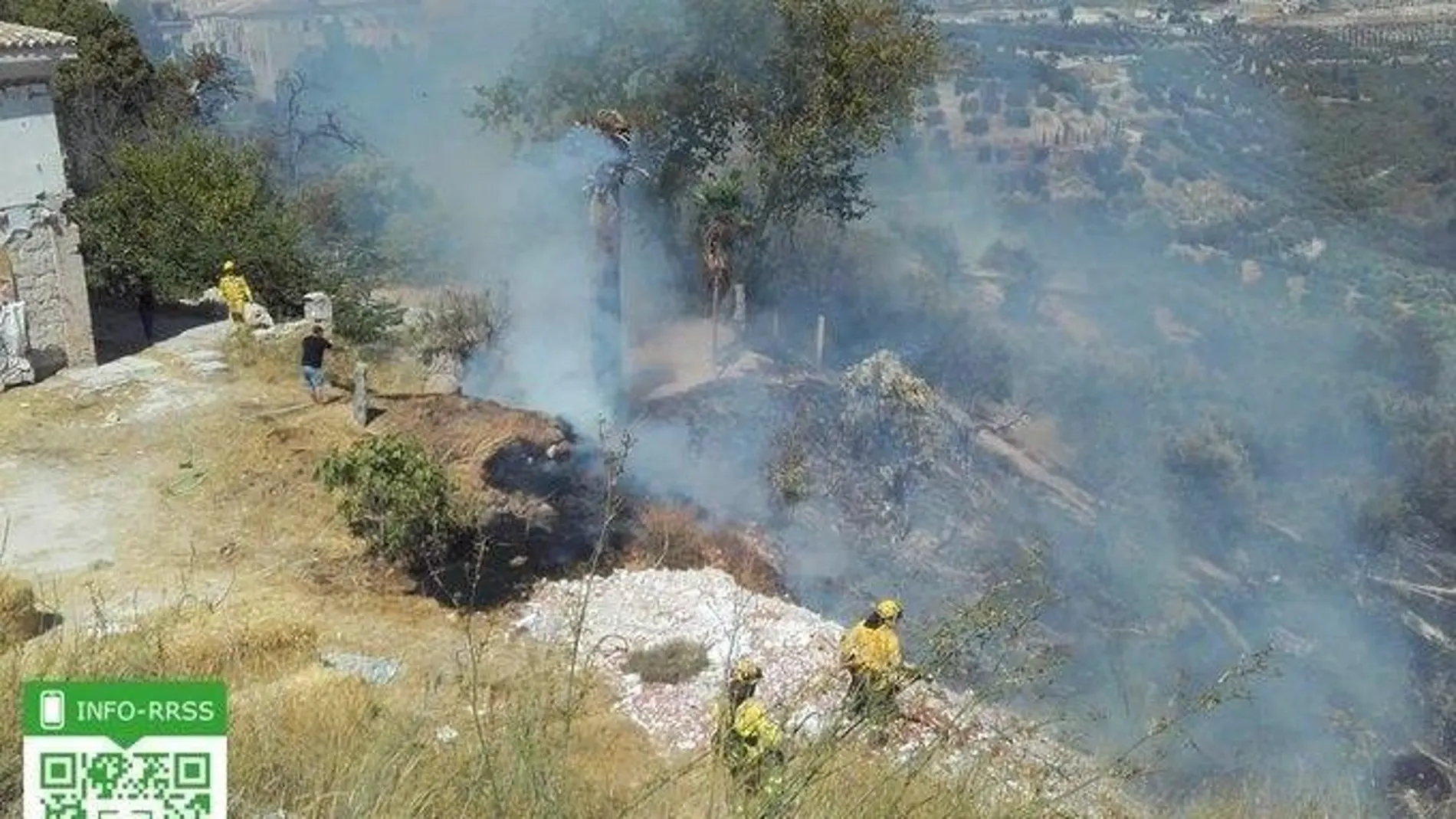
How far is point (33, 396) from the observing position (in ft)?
37.9

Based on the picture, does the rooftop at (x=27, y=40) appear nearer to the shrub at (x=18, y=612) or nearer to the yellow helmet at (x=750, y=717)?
the shrub at (x=18, y=612)

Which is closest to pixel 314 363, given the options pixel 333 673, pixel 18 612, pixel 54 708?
pixel 18 612

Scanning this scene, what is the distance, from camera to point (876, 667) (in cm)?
476

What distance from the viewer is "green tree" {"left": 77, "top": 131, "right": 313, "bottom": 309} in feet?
46.6

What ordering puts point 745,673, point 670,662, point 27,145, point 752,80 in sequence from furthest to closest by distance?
point 752,80 → point 27,145 → point 670,662 → point 745,673

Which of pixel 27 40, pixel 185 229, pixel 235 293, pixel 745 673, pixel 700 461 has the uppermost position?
pixel 27 40

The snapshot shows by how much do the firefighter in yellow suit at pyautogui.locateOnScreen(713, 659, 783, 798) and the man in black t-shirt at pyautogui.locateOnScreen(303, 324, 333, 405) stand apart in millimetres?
7410

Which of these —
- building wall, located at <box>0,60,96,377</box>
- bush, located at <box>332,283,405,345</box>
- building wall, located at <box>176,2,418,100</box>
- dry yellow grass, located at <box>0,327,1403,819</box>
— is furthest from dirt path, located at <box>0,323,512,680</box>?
building wall, located at <box>176,2,418,100</box>

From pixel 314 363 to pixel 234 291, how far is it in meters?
2.51

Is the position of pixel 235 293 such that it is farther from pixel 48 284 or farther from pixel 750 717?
pixel 750 717

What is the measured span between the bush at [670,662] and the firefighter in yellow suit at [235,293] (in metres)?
7.59

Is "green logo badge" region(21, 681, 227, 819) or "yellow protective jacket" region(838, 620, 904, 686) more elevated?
"green logo badge" region(21, 681, 227, 819)

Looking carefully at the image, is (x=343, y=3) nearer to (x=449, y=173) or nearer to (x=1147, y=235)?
(x=449, y=173)

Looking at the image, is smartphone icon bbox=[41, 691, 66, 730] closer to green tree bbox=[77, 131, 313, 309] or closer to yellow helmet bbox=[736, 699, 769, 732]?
yellow helmet bbox=[736, 699, 769, 732]
